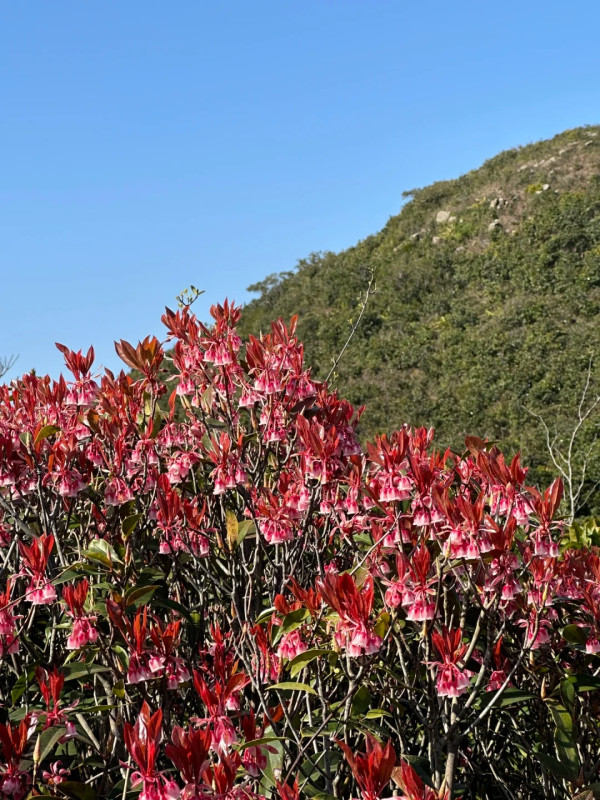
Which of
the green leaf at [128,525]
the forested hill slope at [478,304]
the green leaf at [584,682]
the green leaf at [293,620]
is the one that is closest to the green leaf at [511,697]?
the green leaf at [584,682]

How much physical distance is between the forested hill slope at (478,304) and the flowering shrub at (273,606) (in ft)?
41.9

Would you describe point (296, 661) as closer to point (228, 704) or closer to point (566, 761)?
point (228, 704)

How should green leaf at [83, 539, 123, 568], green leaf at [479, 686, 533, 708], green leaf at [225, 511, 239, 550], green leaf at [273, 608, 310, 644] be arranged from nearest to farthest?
green leaf at [273, 608, 310, 644], green leaf at [479, 686, 533, 708], green leaf at [83, 539, 123, 568], green leaf at [225, 511, 239, 550]

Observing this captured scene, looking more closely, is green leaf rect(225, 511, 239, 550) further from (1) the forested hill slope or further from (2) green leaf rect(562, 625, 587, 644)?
(1) the forested hill slope

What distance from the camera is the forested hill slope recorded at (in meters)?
19.5

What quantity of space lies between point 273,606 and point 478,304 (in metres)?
23.3

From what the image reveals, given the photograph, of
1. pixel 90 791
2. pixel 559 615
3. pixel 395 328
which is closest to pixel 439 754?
pixel 559 615

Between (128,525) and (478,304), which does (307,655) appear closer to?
(128,525)

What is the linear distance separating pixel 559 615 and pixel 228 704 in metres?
1.02

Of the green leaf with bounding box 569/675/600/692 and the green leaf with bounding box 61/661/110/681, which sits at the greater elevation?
the green leaf with bounding box 61/661/110/681

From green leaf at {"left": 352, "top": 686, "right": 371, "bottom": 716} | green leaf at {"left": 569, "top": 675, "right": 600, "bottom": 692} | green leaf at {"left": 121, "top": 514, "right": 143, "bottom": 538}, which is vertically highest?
green leaf at {"left": 121, "top": 514, "right": 143, "bottom": 538}

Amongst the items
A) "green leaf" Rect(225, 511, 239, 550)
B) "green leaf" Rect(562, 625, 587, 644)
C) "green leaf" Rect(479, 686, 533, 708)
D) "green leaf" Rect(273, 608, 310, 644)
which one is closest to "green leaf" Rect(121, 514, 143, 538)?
"green leaf" Rect(225, 511, 239, 550)

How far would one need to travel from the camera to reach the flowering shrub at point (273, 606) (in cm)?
167

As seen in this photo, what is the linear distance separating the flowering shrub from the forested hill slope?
12785 mm
